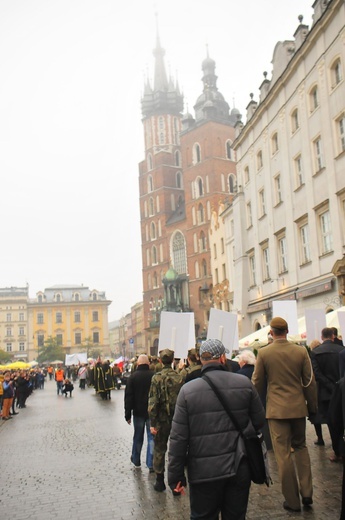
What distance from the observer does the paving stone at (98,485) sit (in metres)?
6.47

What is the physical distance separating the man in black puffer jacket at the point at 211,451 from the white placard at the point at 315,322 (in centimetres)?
815

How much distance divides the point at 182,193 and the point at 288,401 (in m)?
78.9

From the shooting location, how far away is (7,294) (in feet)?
415

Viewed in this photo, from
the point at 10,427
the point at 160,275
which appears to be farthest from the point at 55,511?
the point at 160,275

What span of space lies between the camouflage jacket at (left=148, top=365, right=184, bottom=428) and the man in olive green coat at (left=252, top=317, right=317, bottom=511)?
1.95 m

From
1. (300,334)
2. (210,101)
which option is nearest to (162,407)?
(300,334)

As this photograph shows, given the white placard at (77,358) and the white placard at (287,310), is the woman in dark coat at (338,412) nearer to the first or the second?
the white placard at (287,310)

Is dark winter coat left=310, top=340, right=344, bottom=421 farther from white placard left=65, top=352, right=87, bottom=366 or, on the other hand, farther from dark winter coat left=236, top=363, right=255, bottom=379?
white placard left=65, top=352, right=87, bottom=366

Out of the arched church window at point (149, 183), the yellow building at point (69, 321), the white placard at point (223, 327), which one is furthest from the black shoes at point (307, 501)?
the yellow building at point (69, 321)

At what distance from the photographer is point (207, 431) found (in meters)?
4.30

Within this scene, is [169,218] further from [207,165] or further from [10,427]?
[10,427]

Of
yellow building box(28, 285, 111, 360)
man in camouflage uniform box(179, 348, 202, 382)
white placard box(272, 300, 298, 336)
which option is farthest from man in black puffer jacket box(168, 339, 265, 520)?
yellow building box(28, 285, 111, 360)

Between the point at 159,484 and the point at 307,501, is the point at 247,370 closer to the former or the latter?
the point at 159,484

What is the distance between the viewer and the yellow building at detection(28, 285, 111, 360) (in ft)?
390
